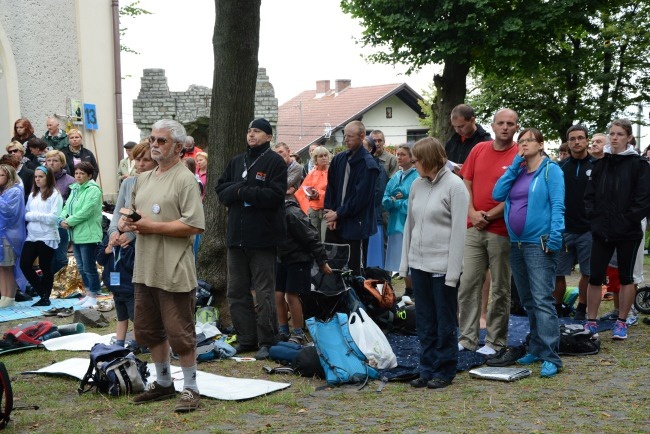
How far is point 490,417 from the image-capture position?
6.02 m

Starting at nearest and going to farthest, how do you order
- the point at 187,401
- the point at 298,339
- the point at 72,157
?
the point at 187,401
the point at 298,339
the point at 72,157

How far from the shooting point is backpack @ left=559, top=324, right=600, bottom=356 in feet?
27.2

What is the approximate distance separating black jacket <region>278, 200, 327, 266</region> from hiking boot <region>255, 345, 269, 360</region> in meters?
0.95

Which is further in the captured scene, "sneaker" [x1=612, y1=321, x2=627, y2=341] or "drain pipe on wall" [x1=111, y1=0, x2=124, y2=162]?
"drain pipe on wall" [x1=111, y1=0, x2=124, y2=162]

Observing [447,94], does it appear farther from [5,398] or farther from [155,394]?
[5,398]

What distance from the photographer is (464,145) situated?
9.13 m

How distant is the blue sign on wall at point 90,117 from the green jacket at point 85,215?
8028 millimetres

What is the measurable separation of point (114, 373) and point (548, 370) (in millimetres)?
3519

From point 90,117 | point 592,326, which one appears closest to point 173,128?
point 592,326

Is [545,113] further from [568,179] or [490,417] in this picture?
[490,417]

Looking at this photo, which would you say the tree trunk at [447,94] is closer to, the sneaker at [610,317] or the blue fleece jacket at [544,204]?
the sneaker at [610,317]

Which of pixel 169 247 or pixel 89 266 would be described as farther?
pixel 89 266

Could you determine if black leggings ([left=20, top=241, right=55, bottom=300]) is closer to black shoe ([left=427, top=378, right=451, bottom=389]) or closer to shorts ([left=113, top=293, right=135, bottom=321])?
shorts ([left=113, top=293, right=135, bottom=321])

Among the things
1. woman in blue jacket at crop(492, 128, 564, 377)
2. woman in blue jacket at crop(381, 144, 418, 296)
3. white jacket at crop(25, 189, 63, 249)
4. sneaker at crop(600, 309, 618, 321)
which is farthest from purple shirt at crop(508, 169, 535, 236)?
white jacket at crop(25, 189, 63, 249)
